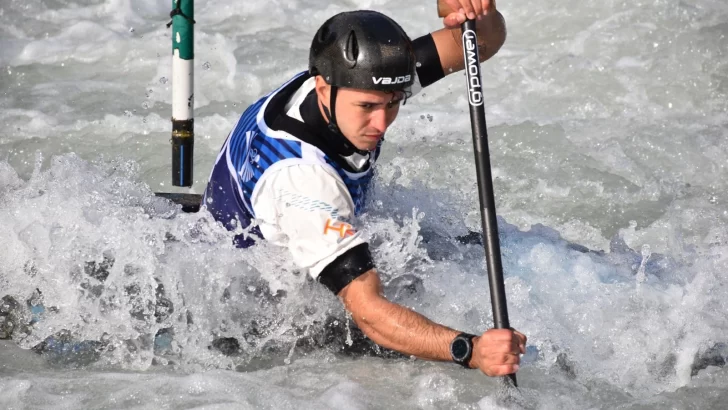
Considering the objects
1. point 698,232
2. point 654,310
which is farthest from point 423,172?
point 654,310

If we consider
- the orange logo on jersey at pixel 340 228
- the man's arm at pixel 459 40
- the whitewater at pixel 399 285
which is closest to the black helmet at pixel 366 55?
the orange logo on jersey at pixel 340 228

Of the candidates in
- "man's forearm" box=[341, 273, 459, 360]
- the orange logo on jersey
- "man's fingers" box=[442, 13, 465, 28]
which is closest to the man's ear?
the orange logo on jersey

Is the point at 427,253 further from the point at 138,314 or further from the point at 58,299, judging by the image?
the point at 58,299

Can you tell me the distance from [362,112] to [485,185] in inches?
20.3

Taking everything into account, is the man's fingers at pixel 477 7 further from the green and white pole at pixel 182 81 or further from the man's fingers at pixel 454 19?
the green and white pole at pixel 182 81

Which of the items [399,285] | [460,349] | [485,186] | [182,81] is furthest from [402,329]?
[182,81]

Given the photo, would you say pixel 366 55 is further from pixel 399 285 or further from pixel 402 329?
pixel 399 285

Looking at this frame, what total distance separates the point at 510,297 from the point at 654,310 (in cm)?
60

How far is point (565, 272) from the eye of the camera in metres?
4.46

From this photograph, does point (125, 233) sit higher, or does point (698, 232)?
point (125, 233)

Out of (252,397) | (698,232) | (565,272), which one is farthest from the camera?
(698,232)

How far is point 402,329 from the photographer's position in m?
3.37

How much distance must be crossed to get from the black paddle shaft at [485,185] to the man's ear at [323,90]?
0.53m

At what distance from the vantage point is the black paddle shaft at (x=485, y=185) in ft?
10.9
